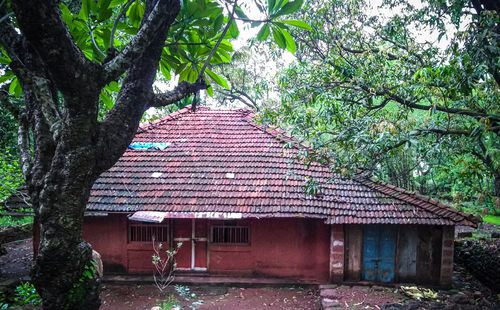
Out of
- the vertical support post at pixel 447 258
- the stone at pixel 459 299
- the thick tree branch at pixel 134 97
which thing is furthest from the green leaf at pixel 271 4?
the vertical support post at pixel 447 258

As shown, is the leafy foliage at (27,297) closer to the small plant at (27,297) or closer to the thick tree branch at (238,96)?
the small plant at (27,297)

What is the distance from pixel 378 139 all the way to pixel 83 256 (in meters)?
3.92

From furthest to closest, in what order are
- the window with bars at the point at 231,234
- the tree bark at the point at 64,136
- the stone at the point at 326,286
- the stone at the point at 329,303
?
the window with bars at the point at 231,234
the stone at the point at 326,286
the stone at the point at 329,303
the tree bark at the point at 64,136

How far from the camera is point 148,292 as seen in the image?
26.0 ft

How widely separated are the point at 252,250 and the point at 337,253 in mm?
2250

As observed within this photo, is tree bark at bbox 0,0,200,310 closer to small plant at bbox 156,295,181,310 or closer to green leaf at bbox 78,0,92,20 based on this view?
green leaf at bbox 78,0,92,20

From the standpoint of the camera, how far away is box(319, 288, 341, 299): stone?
7.30m

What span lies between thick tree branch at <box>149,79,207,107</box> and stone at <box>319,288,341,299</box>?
6.06 metres

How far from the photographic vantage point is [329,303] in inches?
274

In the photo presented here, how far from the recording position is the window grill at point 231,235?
868 cm

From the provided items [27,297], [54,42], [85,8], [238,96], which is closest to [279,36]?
[85,8]

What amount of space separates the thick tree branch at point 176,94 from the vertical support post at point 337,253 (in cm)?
602

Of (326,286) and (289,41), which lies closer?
(289,41)

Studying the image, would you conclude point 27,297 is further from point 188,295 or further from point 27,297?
point 188,295
